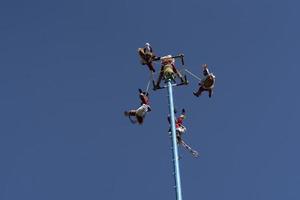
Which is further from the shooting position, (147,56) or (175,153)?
(147,56)

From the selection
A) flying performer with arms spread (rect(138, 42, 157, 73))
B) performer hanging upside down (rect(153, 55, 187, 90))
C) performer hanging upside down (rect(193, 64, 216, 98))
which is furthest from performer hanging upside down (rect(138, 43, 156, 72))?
performer hanging upside down (rect(193, 64, 216, 98))

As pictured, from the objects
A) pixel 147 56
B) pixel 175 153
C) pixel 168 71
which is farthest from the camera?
pixel 147 56

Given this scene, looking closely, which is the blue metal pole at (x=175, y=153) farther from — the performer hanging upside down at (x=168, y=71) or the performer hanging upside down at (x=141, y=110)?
the performer hanging upside down at (x=141, y=110)

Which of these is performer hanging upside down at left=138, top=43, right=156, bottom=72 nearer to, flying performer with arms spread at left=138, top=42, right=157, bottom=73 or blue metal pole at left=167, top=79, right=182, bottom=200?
flying performer with arms spread at left=138, top=42, right=157, bottom=73

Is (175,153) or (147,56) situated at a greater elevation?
(147,56)

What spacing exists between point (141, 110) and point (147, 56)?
1.65 m

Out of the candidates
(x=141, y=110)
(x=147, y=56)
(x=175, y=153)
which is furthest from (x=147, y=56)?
(x=175, y=153)

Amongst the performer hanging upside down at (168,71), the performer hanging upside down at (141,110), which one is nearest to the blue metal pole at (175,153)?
the performer hanging upside down at (168,71)

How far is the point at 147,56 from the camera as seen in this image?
19.7 m

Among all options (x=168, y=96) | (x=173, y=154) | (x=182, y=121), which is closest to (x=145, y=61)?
(x=182, y=121)

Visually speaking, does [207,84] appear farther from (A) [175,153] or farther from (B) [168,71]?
(A) [175,153]

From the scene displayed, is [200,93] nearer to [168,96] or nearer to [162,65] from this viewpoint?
[162,65]

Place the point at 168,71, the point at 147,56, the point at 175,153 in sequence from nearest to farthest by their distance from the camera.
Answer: the point at 175,153 → the point at 168,71 → the point at 147,56

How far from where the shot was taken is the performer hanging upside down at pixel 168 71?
702 inches
